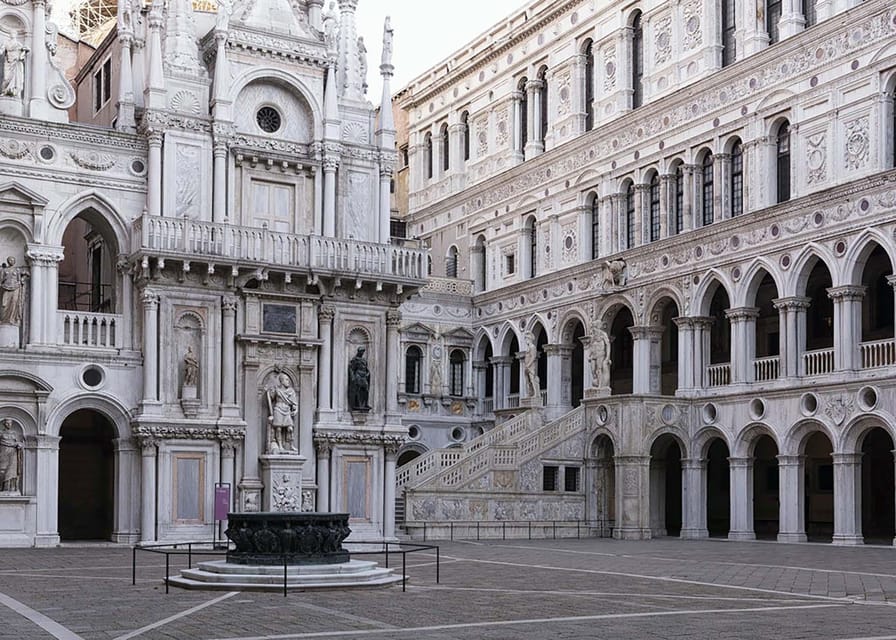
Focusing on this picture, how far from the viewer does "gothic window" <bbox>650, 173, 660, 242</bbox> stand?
149ft

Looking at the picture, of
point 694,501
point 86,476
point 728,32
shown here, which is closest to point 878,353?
point 694,501

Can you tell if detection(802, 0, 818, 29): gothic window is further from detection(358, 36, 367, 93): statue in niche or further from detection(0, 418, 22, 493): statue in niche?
detection(0, 418, 22, 493): statue in niche

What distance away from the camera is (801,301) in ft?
129

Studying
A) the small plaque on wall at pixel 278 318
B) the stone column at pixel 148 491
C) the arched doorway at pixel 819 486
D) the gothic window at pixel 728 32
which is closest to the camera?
the stone column at pixel 148 491

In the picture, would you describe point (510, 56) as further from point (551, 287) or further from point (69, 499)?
point (69, 499)

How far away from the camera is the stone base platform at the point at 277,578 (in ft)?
64.0

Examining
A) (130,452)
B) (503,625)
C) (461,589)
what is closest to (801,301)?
(130,452)

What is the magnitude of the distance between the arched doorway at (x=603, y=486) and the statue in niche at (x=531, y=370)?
4.06m

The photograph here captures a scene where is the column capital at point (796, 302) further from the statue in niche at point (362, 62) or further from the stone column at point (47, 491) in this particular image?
the stone column at point (47, 491)

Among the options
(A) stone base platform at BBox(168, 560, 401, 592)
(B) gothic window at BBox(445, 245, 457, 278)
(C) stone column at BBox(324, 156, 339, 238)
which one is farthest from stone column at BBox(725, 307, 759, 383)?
(A) stone base platform at BBox(168, 560, 401, 592)

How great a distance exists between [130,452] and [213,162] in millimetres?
7787

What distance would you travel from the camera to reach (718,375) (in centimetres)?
4288

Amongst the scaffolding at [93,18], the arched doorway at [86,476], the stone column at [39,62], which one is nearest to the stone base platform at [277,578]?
the stone column at [39,62]

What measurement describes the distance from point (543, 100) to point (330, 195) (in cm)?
1655
